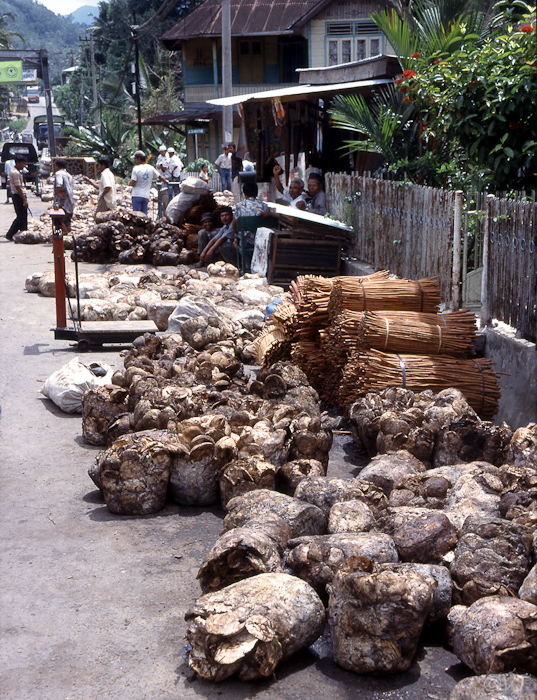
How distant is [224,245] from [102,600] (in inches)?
430

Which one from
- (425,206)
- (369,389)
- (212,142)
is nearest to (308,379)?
(369,389)

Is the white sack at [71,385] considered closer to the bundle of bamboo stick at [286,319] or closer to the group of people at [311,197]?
the bundle of bamboo stick at [286,319]

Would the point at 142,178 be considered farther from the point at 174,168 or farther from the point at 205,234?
the point at 174,168

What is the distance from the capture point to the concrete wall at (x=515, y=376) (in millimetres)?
6086

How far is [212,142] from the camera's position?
3900 centimetres

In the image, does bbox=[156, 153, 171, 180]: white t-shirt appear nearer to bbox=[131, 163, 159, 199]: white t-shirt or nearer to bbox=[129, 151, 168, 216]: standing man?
bbox=[129, 151, 168, 216]: standing man

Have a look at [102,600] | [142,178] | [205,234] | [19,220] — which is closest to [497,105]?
[102,600]

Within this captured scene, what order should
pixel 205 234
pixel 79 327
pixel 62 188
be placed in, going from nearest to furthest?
pixel 79 327 → pixel 205 234 → pixel 62 188

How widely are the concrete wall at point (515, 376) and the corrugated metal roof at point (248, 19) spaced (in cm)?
2957

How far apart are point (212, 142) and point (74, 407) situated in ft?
112

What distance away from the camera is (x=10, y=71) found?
31.1 metres

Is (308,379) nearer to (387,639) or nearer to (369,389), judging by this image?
(369,389)

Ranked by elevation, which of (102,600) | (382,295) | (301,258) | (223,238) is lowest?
(102,600)

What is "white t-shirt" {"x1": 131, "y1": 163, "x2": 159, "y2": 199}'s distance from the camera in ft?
54.4
